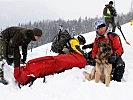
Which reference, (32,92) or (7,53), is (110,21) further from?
(32,92)

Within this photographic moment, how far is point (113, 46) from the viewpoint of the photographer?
8.37m

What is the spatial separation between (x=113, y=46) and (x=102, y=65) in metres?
0.70

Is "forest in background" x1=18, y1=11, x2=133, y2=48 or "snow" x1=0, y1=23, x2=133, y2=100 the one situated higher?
"snow" x1=0, y1=23, x2=133, y2=100

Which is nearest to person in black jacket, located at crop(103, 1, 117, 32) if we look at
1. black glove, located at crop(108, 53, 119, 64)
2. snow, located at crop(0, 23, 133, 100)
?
snow, located at crop(0, 23, 133, 100)

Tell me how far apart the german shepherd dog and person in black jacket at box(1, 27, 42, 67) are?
1408 millimetres

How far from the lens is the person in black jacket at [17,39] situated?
8469mm

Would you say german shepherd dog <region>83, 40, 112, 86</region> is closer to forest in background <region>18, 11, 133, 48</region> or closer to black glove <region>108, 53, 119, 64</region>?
black glove <region>108, 53, 119, 64</region>

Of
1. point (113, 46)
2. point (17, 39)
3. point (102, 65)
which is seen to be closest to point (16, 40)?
point (17, 39)

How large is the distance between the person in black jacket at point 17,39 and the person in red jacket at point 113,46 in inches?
50.6

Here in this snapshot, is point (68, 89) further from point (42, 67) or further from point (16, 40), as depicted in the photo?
point (16, 40)

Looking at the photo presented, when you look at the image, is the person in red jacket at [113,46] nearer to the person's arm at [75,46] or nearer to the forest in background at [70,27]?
the person's arm at [75,46]

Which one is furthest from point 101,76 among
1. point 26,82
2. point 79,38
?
point 79,38

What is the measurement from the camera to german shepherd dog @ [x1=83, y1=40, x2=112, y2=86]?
7754 millimetres

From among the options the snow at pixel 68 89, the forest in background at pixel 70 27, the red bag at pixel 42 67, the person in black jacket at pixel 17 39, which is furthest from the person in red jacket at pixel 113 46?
the forest in background at pixel 70 27
